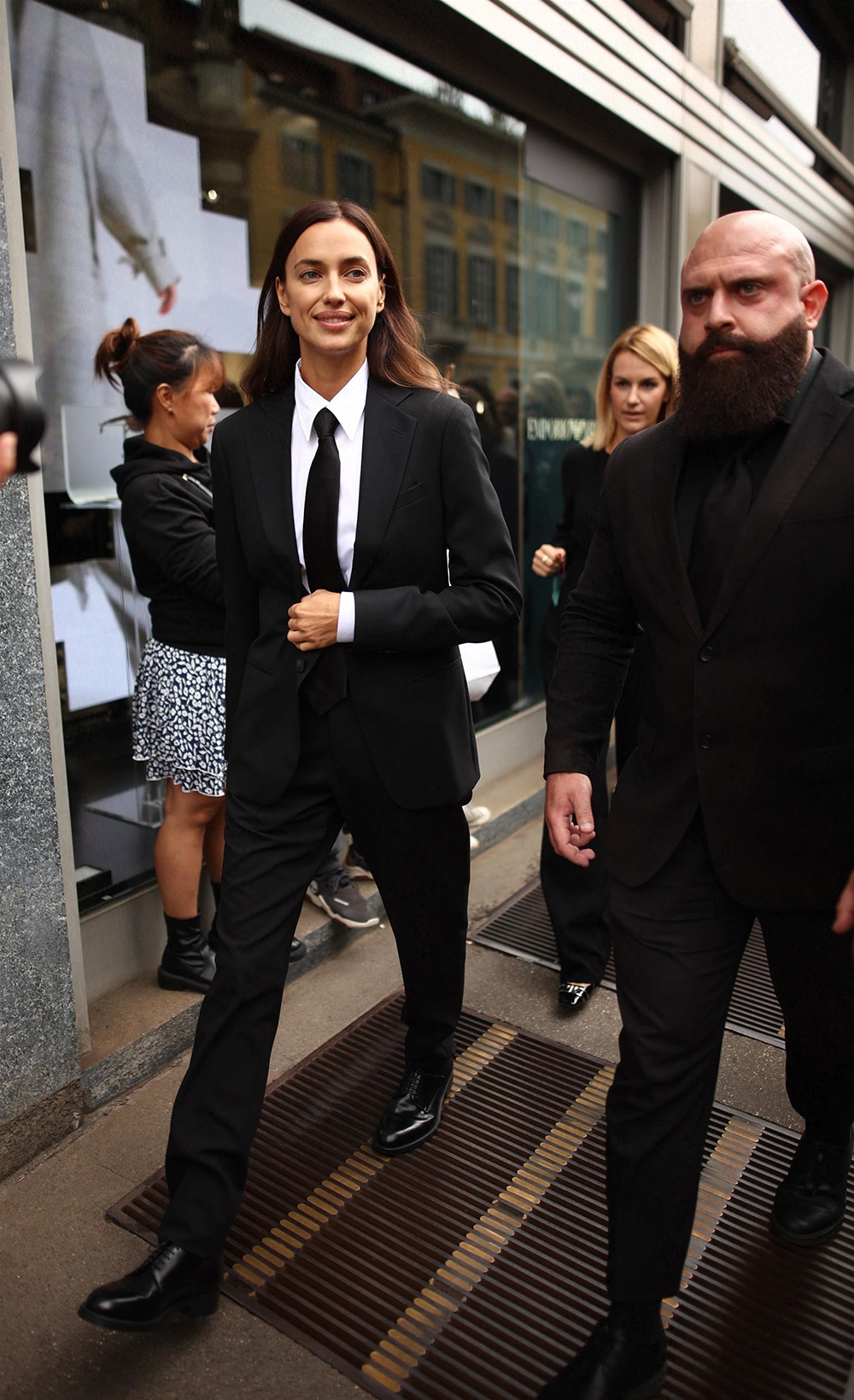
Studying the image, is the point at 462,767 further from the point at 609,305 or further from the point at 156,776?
the point at 609,305

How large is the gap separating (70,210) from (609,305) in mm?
3782

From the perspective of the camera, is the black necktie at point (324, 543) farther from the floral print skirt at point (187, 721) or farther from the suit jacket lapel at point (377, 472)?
the floral print skirt at point (187, 721)

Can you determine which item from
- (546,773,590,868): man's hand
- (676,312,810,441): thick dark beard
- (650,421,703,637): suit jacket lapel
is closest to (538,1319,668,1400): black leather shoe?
(546,773,590,868): man's hand

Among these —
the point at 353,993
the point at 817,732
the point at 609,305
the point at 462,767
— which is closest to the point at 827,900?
the point at 817,732

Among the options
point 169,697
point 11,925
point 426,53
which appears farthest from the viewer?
point 426,53

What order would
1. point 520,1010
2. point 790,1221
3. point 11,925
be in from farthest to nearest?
point 520,1010 < point 11,925 < point 790,1221

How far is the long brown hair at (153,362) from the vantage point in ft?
10.7

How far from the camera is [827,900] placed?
6.85ft

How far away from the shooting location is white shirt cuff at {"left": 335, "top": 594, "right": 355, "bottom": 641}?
2348mm

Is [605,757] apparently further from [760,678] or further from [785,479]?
[785,479]

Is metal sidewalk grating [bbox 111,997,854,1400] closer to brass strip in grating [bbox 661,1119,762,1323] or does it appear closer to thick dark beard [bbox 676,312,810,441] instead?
brass strip in grating [bbox 661,1119,762,1323]

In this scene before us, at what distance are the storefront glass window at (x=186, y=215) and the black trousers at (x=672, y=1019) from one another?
6.95ft

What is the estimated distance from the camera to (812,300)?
2.07 m

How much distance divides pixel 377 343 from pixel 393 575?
1.88 feet
